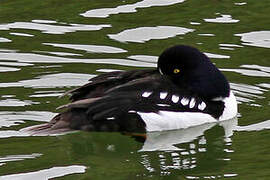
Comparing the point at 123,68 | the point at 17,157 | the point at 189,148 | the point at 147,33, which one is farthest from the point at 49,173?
the point at 147,33

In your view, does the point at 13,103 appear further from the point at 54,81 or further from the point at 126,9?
the point at 126,9

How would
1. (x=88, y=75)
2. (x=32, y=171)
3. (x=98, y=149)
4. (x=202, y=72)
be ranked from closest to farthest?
1. (x=32, y=171)
2. (x=98, y=149)
3. (x=202, y=72)
4. (x=88, y=75)

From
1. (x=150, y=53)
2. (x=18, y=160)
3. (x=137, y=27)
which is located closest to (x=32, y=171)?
(x=18, y=160)

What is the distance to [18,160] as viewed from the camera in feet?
33.4

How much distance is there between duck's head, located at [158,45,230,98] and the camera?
38.0ft

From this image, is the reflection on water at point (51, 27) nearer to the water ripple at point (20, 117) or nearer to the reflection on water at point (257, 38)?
the reflection on water at point (257, 38)

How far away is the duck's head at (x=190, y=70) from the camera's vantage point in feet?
38.0

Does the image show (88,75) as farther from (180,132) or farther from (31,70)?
(180,132)

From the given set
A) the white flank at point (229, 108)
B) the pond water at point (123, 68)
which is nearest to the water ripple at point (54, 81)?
the pond water at point (123, 68)

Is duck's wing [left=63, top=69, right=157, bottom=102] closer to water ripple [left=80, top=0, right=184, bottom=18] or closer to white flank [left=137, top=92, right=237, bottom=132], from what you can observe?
white flank [left=137, top=92, right=237, bottom=132]

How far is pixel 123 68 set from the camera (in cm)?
1334

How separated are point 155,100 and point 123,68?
220 cm

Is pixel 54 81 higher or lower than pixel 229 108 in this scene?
higher

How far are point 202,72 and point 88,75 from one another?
1901 millimetres
